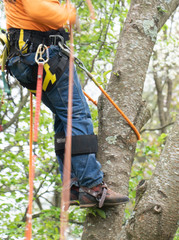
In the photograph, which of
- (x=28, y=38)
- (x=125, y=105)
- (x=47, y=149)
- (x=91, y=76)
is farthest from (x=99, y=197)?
(x=47, y=149)

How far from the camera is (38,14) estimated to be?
6.83 feet

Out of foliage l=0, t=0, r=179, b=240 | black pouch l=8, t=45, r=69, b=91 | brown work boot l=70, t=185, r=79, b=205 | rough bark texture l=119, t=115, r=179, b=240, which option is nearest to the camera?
rough bark texture l=119, t=115, r=179, b=240

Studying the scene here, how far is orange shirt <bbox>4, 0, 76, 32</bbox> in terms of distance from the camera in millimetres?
2045

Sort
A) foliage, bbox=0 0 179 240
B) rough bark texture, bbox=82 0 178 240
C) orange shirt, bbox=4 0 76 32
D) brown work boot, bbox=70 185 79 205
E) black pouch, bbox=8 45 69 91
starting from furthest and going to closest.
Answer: foliage, bbox=0 0 179 240 → brown work boot, bbox=70 185 79 205 → rough bark texture, bbox=82 0 178 240 → black pouch, bbox=8 45 69 91 → orange shirt, bbox=4 0 76 32

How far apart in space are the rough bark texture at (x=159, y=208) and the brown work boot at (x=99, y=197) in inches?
12.5

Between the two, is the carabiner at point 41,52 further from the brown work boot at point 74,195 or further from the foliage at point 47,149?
the foliage at point 47,149

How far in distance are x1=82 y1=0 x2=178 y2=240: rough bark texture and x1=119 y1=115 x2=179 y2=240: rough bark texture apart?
15.1 inches

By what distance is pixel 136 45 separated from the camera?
2.83m

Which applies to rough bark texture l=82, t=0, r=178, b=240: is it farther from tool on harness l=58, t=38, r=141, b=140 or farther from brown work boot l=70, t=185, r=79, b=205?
brown work boot l=70, t=185, r=79, b=205

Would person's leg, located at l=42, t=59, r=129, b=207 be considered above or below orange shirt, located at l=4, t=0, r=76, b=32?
below

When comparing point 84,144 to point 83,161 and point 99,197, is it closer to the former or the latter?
point 83,161

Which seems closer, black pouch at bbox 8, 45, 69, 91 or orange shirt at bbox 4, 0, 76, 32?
orange shirt at bbox 4, 0, 76, 32

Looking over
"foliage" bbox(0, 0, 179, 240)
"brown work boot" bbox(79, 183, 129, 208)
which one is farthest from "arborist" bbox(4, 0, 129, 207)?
"foliage" bbox(0, 0, 179, 240)

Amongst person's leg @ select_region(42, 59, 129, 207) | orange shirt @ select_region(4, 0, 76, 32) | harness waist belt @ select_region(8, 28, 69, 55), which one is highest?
orange shirt @ select_region(4, 0, 76, 32)
